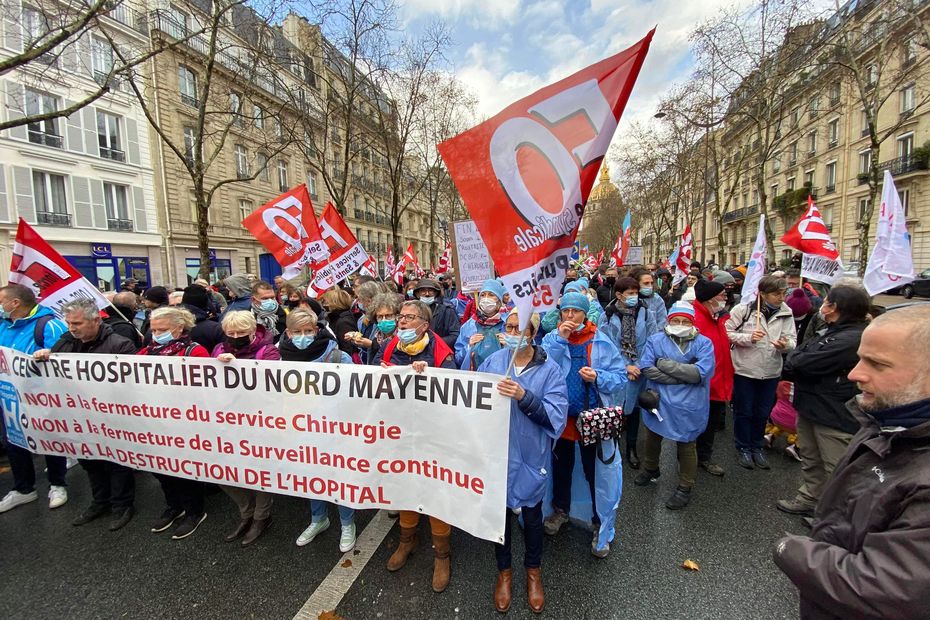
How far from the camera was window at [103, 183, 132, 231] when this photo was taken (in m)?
20.8

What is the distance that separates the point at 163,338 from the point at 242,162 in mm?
29678

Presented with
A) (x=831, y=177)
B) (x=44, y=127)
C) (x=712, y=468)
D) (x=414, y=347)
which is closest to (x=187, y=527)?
(x=414, y=347)

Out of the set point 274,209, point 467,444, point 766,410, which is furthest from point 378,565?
point 274,209

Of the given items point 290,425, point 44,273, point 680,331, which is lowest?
point 290,425

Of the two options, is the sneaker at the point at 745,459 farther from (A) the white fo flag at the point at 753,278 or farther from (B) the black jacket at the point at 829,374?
(A) the white fo flag at the point at 753,278

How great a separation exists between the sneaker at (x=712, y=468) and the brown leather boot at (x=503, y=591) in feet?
8.79

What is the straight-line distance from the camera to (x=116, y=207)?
21219mm

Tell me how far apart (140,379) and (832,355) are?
5.46 m

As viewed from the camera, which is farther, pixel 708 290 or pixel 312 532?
pixel 708 290

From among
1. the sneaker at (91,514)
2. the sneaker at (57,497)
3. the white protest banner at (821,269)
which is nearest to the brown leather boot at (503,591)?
the sneaker at (91,514)

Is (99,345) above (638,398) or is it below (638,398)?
above

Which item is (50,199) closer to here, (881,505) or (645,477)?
(645,477)

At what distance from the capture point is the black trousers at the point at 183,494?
338cm

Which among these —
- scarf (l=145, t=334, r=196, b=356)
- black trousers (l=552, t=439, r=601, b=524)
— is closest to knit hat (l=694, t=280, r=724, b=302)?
black trousers (l=552, t=439, r=601, b=524)
